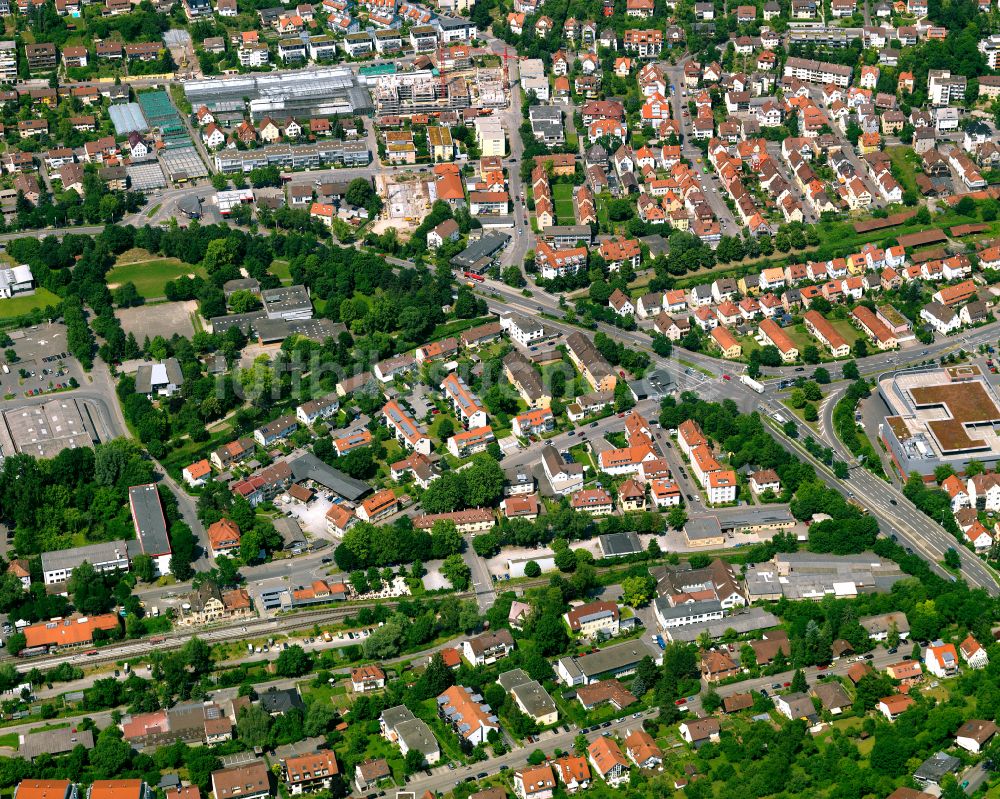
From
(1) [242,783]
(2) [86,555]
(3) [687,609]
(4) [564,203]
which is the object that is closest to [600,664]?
(3) [687,609]

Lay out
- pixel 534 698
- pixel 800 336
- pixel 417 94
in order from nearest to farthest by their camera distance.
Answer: pixel 534 698, pixel 800 336, pixel 417 94

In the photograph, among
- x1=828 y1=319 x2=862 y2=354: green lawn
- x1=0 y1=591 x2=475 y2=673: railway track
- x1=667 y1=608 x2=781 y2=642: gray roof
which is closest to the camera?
x1=0 y1=591 x2=475 y2=673: railway track

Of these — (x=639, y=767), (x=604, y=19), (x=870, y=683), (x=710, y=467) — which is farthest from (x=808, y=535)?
(x=604, y=19)

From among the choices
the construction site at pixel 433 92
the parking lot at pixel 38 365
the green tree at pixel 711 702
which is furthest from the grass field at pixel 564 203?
the green tree at pixel 711 702

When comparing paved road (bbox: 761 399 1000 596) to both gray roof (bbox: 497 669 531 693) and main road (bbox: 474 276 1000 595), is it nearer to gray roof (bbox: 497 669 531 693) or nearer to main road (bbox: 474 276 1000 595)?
main road (bbox: 474 276 1000 595)

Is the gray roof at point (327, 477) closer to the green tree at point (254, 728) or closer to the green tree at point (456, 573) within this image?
the green tree at point (456, 573)

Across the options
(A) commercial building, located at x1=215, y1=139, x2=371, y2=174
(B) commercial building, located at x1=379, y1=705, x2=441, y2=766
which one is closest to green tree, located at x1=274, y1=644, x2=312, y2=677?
(B) commercial building, located at x1=379, y1=705, x2=441, y2=766

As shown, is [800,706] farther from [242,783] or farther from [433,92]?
[433,92]
